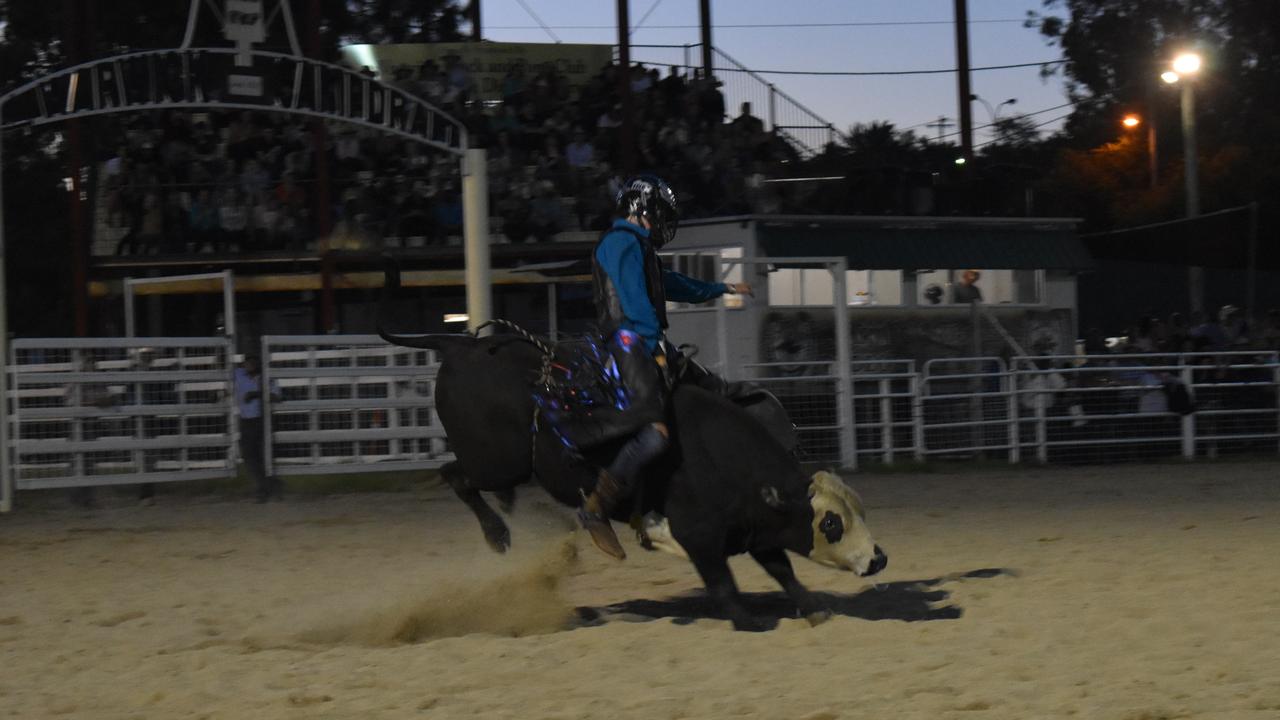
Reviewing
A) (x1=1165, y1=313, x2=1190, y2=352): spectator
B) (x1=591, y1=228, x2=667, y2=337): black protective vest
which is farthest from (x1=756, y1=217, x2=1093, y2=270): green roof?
(x1=591, y1=228, x2=667, y2=337): black protective vest

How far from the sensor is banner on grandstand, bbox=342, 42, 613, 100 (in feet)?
75.3

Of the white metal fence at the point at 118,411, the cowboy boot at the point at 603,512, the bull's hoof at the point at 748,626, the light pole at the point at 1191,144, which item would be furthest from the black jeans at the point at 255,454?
the light pole at the point at 1191,144

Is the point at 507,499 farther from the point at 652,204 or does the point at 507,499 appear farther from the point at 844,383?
the point at 844,383

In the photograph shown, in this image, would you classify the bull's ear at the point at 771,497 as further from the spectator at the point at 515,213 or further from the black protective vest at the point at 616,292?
the spectator at the point at 515,213

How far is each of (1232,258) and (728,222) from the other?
8002 millimetres

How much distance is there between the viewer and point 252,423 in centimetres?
1350

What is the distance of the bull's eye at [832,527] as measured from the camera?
6359 millimetres

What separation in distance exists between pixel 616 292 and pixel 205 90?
27.1ft

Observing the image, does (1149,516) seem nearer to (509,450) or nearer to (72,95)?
(509,450)

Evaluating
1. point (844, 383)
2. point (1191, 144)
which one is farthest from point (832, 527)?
point (1191, 144)

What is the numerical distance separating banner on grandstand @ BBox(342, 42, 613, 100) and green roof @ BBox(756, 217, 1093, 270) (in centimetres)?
638

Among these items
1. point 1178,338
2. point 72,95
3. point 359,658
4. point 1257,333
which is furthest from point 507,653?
point 1257,333

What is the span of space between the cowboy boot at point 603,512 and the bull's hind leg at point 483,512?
89 centimetres

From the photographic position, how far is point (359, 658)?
607 cm
